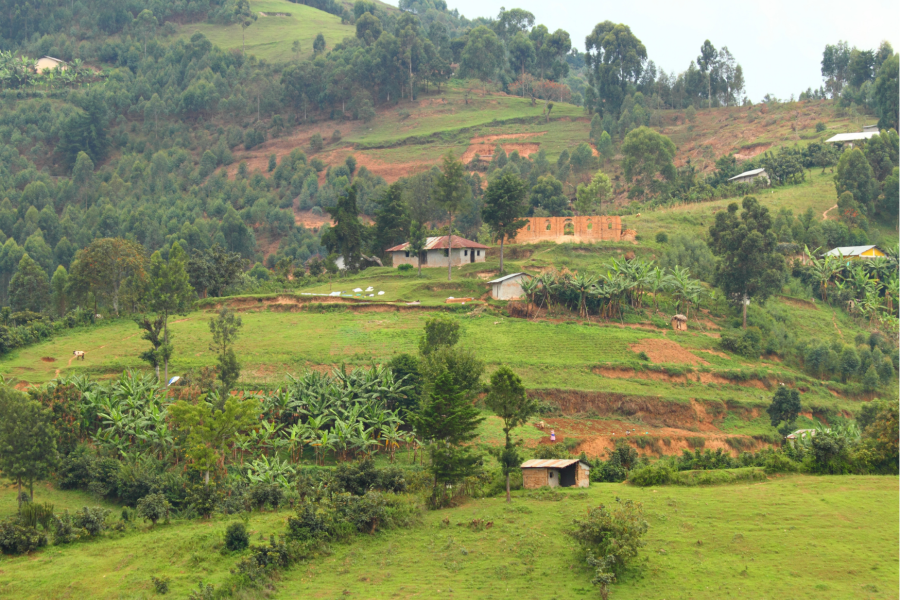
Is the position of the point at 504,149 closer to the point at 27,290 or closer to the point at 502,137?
the point at 502,137

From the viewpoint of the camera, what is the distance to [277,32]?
14200 centimetres

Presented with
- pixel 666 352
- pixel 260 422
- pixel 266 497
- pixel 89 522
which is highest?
pixel 666 352

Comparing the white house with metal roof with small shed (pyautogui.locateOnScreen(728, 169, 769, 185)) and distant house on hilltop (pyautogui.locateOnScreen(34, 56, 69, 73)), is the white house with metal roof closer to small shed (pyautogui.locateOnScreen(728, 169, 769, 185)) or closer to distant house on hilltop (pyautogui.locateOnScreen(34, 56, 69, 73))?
small shed (pyautogui.locateOnScreen(728, 169, 769, 185))

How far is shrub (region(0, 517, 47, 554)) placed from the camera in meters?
24.6

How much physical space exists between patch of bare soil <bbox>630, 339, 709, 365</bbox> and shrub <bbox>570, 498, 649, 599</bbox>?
2218 cm

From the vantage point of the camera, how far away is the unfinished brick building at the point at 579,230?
62188 mm

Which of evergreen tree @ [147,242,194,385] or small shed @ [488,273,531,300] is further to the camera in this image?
small shed @ [488,273,531,300]

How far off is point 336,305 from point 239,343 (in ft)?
27.5

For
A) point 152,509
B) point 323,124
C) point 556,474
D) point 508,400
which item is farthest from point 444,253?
point 323,124

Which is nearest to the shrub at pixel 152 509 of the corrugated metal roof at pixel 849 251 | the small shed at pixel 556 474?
the small shed at pixel 556 474

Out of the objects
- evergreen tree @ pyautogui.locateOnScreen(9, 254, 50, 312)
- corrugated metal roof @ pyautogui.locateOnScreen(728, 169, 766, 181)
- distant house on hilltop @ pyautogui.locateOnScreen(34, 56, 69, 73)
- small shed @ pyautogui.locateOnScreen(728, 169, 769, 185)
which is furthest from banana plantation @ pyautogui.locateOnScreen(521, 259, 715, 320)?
distant house on hilltop @ pyautogui.locateOnScreen(34, 56, 69, 73)

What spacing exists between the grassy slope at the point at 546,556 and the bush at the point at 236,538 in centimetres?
42

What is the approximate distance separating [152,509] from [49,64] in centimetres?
11881

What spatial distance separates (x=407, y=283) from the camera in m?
57.1
